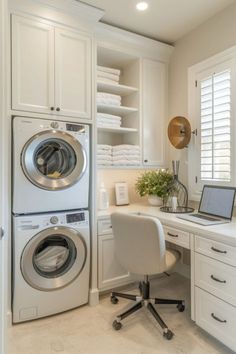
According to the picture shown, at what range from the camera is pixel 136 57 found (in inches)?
114

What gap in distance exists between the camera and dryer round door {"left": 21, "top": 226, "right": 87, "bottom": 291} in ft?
6.97

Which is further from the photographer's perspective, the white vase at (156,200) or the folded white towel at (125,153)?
the white vase at (156,200)

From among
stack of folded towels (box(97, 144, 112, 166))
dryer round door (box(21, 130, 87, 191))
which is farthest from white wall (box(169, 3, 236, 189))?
dryer round door (box(21, 130, 87, 191))

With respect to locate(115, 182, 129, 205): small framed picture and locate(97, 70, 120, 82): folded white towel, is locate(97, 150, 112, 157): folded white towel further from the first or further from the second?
locate(97, 70, 120, 82): folded white towel

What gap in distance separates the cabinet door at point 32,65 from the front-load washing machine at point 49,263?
970 millimetres

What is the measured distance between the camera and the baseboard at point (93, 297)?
2.41m

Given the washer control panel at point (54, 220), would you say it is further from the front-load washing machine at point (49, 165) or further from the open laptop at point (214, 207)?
the open laptop at point (214, 207)

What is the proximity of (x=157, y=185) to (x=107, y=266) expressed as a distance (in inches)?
39.7

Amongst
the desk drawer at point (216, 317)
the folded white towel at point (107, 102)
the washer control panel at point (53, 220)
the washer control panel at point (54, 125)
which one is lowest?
the desk drawer at point (216, 317)

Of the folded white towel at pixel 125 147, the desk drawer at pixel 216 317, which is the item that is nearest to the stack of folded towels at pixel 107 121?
the folded white towel at pixel 125 147

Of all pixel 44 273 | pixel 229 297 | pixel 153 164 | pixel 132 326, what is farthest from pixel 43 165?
pixel 229 297

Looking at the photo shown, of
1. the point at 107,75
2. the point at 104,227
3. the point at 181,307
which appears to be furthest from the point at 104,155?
the point at 181,307

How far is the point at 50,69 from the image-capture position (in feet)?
7.23

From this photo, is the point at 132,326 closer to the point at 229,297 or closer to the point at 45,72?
the point at 229,297
